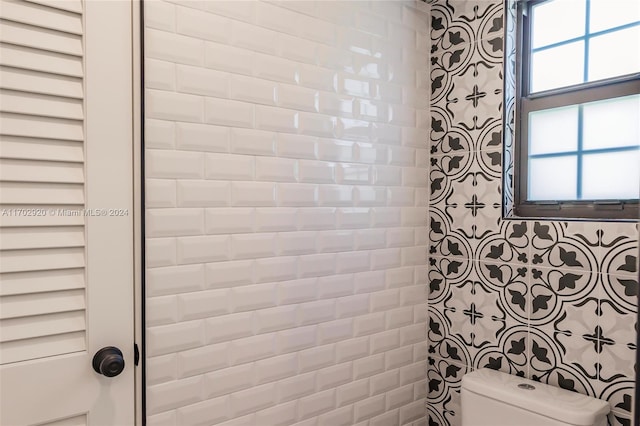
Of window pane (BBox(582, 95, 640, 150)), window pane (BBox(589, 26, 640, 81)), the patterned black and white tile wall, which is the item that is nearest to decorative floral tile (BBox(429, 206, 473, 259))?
the patterned black and white tile wall

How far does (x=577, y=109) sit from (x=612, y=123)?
12 cm

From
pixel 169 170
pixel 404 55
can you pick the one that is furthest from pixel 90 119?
pixel 404 55

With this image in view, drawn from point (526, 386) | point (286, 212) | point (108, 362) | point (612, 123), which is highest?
point (612, 123)

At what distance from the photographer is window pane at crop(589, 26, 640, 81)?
4.49 feet

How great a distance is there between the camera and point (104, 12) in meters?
1.08

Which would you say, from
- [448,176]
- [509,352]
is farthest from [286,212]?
[509,352]

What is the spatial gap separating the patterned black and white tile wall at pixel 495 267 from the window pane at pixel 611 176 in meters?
0.14

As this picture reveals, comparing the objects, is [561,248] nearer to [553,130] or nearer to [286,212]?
[553,130]

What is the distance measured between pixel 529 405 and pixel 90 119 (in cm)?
147

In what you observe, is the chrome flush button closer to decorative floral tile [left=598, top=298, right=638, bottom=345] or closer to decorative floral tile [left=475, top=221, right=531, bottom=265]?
decorative floral tile [left=598, top=298, right=638, bottom=345]

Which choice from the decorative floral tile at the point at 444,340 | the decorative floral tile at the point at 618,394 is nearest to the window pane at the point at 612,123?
the decorative floral tile at the point at 618,394

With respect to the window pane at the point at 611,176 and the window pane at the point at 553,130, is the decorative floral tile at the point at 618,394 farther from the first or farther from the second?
the window pane at the point at 553,130

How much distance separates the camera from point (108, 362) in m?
1.06

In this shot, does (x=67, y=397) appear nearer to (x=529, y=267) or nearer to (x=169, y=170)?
(x=169, y=170)
